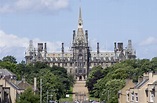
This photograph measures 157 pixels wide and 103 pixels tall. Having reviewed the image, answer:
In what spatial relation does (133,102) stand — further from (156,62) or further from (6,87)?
(156,62)

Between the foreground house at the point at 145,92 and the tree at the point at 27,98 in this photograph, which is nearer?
the foreground house at the point at 145,92

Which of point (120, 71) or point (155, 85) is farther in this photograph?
point (120, 71)

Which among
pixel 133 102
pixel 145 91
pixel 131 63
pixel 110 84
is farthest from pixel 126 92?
pixel 131 63

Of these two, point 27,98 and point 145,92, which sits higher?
point 145,92

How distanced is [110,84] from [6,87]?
38.7m

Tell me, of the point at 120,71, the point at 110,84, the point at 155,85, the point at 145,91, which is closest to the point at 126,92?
the point at 145,91

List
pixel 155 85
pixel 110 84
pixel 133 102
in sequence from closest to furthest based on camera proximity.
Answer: pixel 155 85 < pixel 133 102 < pixel 110 84

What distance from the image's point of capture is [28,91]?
2862 inches

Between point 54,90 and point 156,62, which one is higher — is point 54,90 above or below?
below

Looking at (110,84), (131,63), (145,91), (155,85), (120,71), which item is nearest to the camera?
(155,85)

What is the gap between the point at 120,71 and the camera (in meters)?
136

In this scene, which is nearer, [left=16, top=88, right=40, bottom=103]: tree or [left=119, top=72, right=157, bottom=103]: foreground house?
[left=119, top=72, right=157, bottom=103]: foreground house

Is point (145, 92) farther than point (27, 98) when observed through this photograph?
No

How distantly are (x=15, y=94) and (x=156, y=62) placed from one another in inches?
3944
